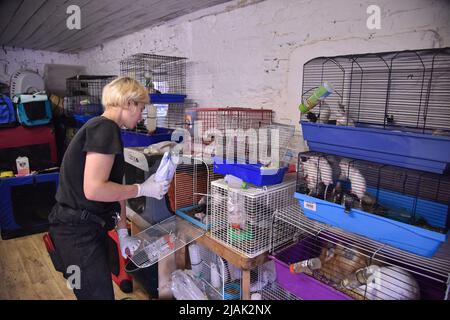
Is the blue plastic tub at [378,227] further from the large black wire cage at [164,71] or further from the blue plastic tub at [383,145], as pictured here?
the large black wire cage at [164,71]

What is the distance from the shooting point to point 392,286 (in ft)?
3.75

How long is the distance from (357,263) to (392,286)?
0.19 metres

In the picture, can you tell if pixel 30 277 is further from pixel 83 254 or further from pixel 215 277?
pixel 215 277

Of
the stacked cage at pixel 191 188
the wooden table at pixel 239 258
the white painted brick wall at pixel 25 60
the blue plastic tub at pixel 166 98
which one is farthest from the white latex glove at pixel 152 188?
the white painted brick wall at pixel 25 60

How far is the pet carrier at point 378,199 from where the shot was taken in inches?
42.1

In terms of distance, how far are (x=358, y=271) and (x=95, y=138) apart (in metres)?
1.20

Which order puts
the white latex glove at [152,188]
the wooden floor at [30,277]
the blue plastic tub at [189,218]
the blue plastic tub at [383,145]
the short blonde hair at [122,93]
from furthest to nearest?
the wooden floor at [30,277]
the blue plastic tub at [189,218]
the white latex glove at [152,188]
the short blonde hair at [122,93]
the blue plastic tub at [383,145]

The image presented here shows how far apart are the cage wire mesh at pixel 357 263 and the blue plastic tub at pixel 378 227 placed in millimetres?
91

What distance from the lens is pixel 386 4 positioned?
1393 mm

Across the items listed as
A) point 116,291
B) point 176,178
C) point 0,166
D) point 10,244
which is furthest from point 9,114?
point 176,178

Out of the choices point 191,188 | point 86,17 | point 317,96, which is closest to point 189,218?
point 191,188

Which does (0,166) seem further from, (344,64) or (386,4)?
(386,4)

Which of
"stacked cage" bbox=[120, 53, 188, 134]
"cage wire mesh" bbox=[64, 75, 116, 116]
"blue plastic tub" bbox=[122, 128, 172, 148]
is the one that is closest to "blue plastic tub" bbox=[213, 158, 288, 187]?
"blue plastic tub" bbox=[122, 128, 172, 148]
